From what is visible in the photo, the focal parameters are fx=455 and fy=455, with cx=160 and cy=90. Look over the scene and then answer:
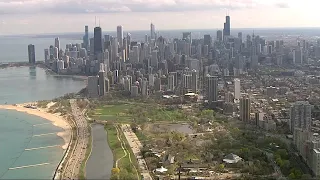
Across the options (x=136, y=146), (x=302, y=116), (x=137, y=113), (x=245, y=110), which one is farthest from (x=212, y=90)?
(x=136, y=146)

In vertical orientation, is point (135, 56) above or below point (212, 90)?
above

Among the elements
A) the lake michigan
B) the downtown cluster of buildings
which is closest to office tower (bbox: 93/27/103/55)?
the downtown cluster of buildings

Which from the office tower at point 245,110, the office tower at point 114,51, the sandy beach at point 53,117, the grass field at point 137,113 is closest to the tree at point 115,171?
the sandy beach at point 53,117

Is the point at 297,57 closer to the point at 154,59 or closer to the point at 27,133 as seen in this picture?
the point at 154,59

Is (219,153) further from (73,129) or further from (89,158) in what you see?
(73,129)

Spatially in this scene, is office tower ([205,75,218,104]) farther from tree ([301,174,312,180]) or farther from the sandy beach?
tree ([301,174,312,180])

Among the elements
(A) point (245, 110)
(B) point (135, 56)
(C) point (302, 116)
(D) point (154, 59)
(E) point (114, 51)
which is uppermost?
(E) point (114, 51)
